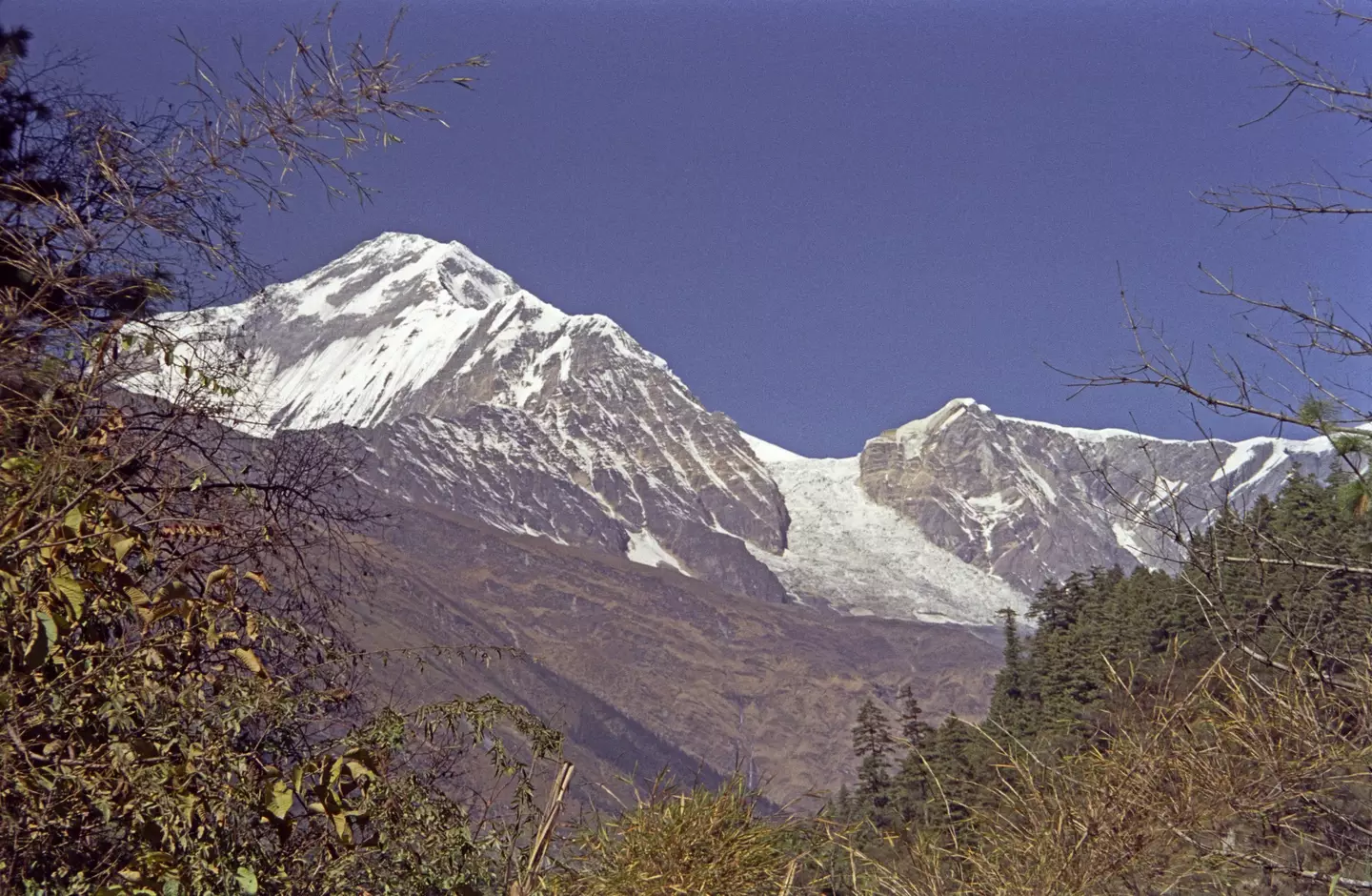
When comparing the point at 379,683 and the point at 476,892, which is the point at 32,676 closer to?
the point at 476,892

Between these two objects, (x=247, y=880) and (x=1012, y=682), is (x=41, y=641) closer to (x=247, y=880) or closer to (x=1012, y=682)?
(x=247, y=880)

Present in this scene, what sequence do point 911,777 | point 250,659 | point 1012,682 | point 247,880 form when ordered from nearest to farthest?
A: point 247,880 → point 250,659 → point 911,777 → point 1012,682

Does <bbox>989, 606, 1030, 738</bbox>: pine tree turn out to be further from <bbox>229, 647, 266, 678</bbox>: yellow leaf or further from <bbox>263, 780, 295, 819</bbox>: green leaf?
<bbox>263, 780, 295, 819</bbox>: green leaf

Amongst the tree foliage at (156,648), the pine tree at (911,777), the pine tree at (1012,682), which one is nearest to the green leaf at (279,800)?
the tree foliage at (156,648)

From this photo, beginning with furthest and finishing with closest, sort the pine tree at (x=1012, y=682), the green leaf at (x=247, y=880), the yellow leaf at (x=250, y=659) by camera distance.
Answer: the pine tree at (x=1012, y=682), the yellow leaf at (x=250, y=659), the green leaf at (x=247, y=880)

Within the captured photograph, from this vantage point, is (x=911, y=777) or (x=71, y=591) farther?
(x=911, y=777)

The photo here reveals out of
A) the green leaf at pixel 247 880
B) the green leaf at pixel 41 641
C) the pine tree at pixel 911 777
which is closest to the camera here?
the green leaf at pixel 41 641

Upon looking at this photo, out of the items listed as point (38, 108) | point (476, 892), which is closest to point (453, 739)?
point (476, 892)

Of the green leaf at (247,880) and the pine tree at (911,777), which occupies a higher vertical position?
the pine tree at (911,777)

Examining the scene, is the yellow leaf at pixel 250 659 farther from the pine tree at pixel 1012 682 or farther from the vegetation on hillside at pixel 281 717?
the pine tree at pixel 1012 682

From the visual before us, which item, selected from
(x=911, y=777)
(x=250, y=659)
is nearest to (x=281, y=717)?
(x=250, y=659)

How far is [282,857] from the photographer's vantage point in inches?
141

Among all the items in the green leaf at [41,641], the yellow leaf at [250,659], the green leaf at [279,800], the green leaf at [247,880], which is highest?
the yellow leaf at [250,659]

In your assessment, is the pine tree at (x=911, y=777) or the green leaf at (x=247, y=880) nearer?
the green leaf at (x=247, y=880)
